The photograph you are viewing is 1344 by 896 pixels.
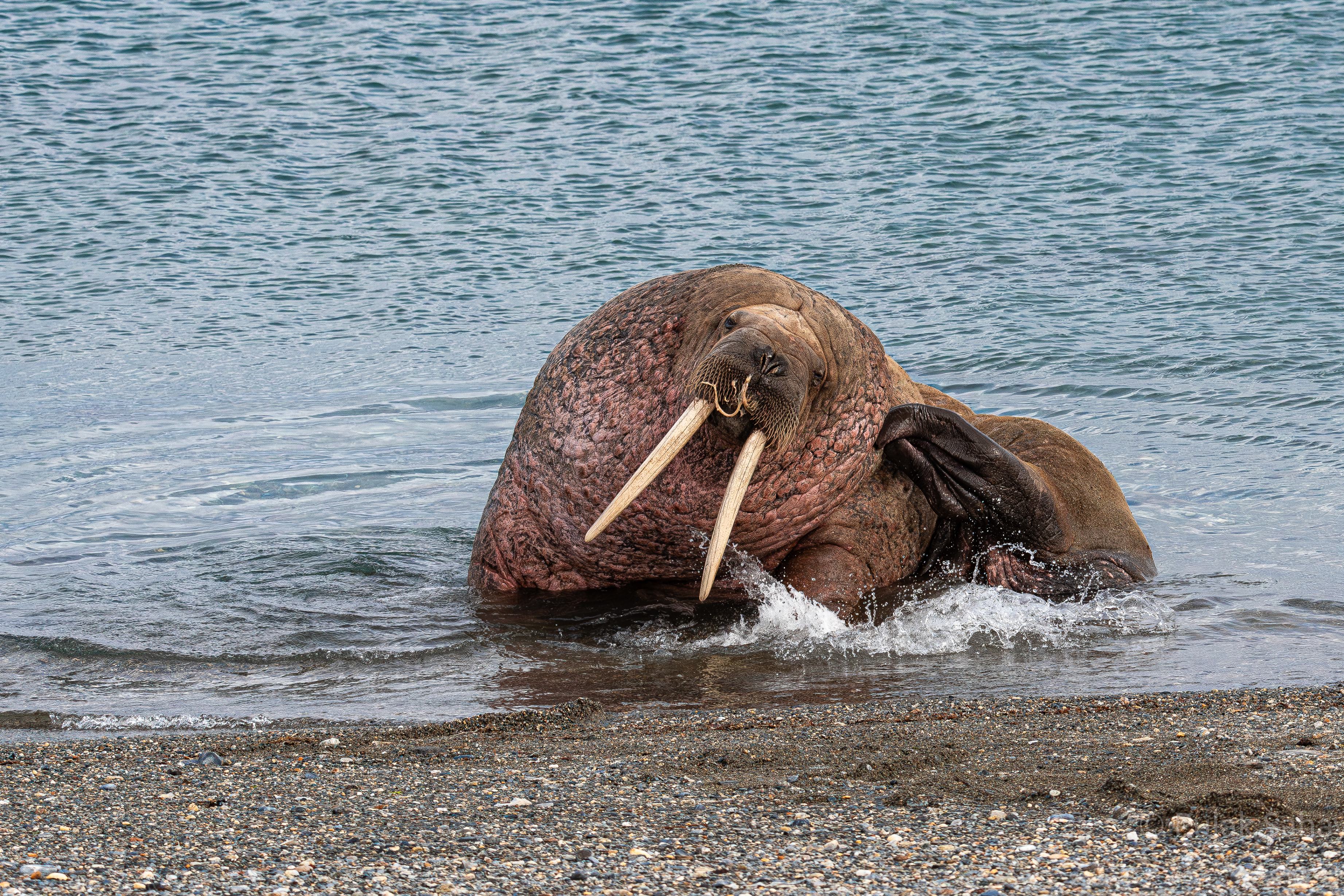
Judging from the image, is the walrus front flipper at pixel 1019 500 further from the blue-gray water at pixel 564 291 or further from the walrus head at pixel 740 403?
the walrus head at pixel 740 403

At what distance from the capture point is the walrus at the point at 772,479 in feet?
21.9

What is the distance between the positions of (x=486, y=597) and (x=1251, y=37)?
19671 millimetres

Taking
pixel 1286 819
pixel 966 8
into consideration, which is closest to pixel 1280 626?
pixel 1286 819

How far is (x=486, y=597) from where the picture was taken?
7375mm

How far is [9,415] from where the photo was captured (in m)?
12.1

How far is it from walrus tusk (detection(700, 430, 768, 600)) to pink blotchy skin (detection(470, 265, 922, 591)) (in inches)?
19.9

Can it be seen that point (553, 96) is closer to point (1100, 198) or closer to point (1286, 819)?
point (1100, 198)

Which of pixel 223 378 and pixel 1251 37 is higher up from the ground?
pixel 1251 37

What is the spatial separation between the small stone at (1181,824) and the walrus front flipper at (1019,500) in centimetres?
315

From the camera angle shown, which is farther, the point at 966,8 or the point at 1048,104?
the point at 966,8

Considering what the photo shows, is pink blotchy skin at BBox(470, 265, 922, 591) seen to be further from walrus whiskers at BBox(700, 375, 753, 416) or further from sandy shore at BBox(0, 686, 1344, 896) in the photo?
sandy shore at BBox(0, 686, 1344, 896)

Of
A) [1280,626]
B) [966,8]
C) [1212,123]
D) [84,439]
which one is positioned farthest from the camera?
[966,8]

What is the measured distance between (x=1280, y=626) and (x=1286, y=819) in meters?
3.19

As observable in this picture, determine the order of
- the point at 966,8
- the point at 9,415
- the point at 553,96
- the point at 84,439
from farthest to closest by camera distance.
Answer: the point at 966,8 < the point at 553,96 < the point at 9,415 < the point at 84,439
